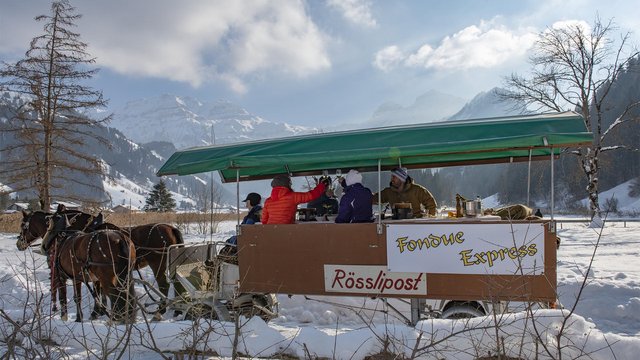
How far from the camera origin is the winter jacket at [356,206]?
544 centimetres

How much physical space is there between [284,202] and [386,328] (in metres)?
3.33

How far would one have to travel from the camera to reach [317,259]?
17.3 ft

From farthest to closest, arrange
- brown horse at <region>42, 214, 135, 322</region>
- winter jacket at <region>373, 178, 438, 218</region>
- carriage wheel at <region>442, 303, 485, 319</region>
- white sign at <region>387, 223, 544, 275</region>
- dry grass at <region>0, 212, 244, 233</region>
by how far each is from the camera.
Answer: dry grass at <region>0, 212, 244, 233</region> → winter jacket at <region>373, 178, 438, 218</region> → brown horse at <region>42, 214, 135, 322</region> → carriage wheel at <region>442, 303, 485, 319</region> → white sign at <region>387, 223, 544, 275</region>

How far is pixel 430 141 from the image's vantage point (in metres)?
5.03

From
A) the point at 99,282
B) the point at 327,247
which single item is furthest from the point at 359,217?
the point at 99,282

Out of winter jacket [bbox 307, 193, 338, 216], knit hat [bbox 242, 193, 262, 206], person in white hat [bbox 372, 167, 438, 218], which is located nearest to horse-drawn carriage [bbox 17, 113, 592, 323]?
knit hat [bbox 242, 193, 262, 206]

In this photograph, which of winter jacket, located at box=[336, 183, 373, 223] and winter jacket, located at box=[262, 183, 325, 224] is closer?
winter jacket, located at box=[336, 183, 373, 223]

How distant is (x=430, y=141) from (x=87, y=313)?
21.2 feet

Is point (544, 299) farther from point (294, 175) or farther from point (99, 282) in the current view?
point (99, 282)

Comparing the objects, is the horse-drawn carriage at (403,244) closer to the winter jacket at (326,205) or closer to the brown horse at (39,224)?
the winter jacket at (326,205)

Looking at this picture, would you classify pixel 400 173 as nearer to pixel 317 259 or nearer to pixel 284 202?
pixel 284 202

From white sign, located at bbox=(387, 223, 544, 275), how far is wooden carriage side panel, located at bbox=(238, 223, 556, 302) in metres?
0.09

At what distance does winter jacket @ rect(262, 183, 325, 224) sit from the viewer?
19.5ft

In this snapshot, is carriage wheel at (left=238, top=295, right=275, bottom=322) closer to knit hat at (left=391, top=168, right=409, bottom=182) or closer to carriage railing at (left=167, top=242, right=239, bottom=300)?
carriage railing at (left=167, top=242, right=239, bottom=300)
